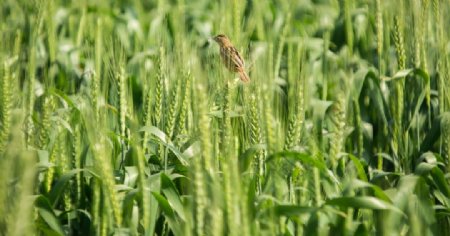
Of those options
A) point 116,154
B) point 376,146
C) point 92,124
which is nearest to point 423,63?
point 376,146

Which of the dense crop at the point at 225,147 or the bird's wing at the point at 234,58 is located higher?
the bird's wing at the point at 234,58

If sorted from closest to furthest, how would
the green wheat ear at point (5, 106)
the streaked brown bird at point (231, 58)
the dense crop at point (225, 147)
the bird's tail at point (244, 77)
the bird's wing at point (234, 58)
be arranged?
1. the dense crop at point (225, 147)
2. the green wheat ear at point (5, 106)
3. the bird's tail at point (244, 77)
4. the streaked brown bird at point (231, 58)
5. the bird's wing at point (234, 58)

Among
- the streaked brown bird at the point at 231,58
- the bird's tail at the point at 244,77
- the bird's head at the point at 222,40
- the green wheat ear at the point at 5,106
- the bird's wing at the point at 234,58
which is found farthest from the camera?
the bird's head at the point at 222,40

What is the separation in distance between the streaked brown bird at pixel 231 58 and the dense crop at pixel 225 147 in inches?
1.8

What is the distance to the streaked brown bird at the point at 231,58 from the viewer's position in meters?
3.37

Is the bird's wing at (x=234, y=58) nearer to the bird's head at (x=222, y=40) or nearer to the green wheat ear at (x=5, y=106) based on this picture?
the bird's head at (x=222, y=40)

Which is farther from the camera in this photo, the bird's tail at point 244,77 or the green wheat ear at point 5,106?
the bird's tail at point 244,77

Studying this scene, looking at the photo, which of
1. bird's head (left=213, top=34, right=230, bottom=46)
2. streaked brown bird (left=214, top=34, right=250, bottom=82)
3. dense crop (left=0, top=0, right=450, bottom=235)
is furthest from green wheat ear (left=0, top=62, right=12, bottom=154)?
bird's head (left=213, top=34, right=230, bottom=46)

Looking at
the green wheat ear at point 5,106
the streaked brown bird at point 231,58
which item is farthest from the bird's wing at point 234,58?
the green wheat ear at point 5,106

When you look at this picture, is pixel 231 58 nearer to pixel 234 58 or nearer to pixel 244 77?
pixel 234 58

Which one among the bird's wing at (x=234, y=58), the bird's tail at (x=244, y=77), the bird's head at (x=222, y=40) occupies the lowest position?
the bird's tail at (x=244, y=77)

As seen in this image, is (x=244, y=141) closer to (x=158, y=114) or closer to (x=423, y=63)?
(x=158, y=114)

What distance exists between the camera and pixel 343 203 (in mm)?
2508

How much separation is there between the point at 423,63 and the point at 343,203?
154 cm
